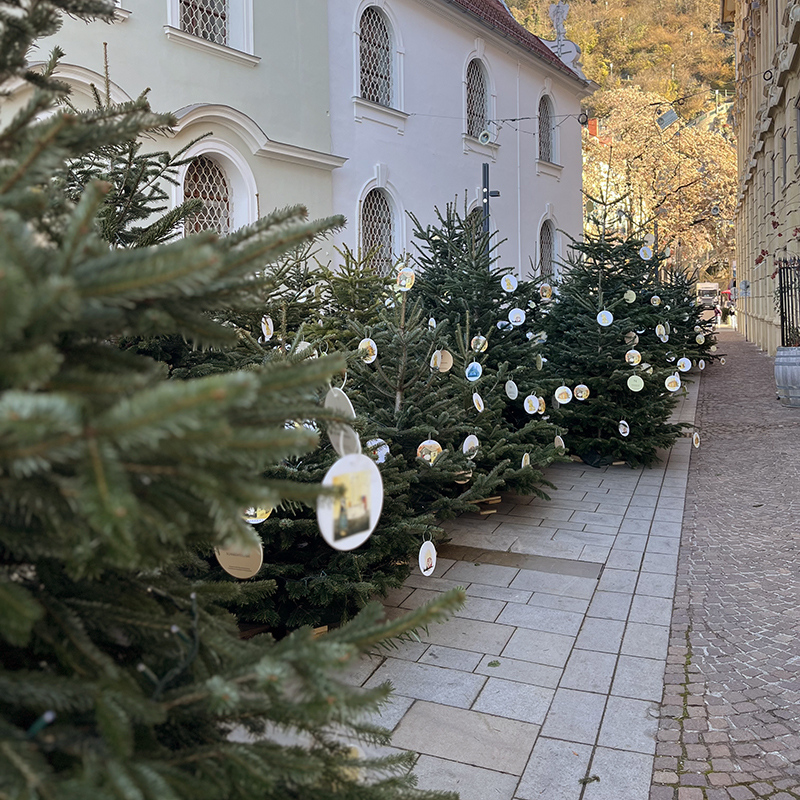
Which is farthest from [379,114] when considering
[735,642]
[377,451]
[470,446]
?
[735,642]

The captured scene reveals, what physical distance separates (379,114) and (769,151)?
44.2 ft

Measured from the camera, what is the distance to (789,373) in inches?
515

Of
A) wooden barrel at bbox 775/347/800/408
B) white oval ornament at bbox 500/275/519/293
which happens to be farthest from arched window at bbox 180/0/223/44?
wooden barrel at bbox 775/347/800/408

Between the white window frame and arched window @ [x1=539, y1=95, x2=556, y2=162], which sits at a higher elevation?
arched window @ [x1=539, y1=95, x2=556, y2=162]

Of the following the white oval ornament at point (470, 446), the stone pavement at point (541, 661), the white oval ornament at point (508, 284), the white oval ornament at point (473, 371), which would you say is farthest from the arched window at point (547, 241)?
the white oval ornament at point (470, 446)

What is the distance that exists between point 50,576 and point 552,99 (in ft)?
78.1

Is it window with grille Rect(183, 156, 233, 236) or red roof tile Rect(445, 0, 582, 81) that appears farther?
red roof tile Rect(445, 0, 582, 81)

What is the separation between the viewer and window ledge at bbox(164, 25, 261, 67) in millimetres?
10016

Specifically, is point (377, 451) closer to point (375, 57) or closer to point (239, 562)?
point (239, 562)

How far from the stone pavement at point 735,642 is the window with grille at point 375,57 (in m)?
9.84

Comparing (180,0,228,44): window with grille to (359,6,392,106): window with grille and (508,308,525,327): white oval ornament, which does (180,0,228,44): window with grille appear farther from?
(508,308,525,327): white oval ornament

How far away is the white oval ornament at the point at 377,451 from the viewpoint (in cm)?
444

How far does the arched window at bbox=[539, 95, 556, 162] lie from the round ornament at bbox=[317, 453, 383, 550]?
860 inches

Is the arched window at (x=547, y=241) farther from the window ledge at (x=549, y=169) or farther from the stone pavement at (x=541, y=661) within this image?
the stone pavement at (x=541, y=661)
